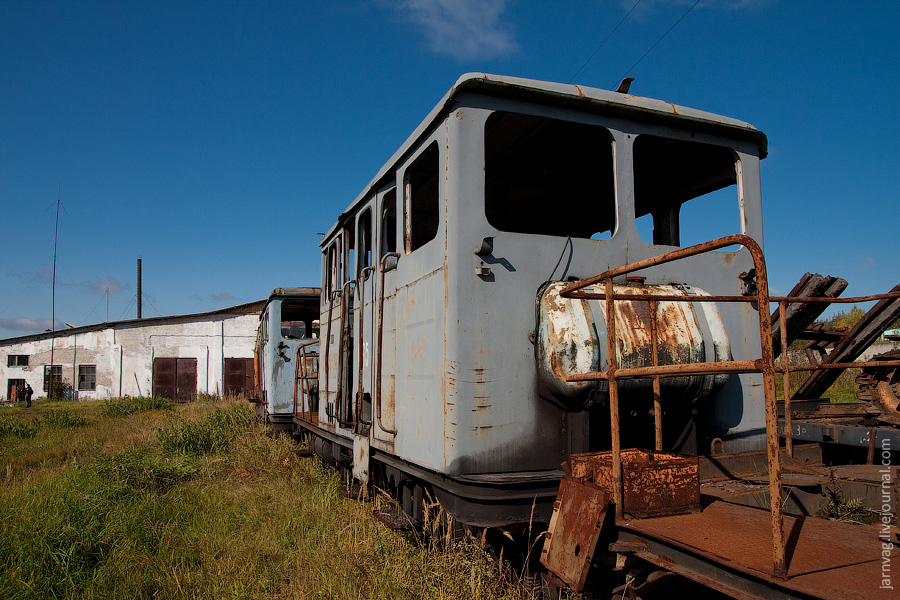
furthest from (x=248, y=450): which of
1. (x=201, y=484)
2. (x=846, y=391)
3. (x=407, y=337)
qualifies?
(x=846, y=391)

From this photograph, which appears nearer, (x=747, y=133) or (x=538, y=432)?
(x=538, y=432)

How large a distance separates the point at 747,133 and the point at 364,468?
3.79 m

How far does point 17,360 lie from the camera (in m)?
25.6

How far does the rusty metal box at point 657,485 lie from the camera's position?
2.75 m

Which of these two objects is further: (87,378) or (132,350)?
(87,378)

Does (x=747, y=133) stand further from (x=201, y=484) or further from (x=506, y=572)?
(x=201, y=484)

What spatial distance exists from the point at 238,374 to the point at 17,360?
30.5 ft

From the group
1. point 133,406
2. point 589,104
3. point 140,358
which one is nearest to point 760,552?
point 589,104

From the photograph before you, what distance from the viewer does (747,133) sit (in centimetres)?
410

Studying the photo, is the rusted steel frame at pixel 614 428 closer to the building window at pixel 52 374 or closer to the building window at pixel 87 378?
the building window at pixel 87 378

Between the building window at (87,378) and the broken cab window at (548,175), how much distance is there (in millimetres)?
24826

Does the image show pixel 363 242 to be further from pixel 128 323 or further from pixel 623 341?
pixel 128 323

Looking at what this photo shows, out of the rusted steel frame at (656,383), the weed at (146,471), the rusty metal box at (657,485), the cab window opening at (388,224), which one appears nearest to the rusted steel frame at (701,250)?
the rusted steel frame at (656,383)

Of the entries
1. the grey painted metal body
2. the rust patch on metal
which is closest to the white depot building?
the grey painted metal body
